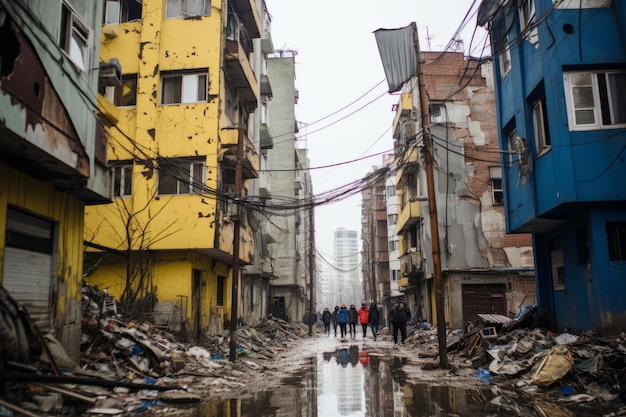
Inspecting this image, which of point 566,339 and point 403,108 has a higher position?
point 403,108

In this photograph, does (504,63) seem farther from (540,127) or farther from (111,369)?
(111,369)

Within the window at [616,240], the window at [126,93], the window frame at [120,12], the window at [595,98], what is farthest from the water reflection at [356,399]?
the window frame at [120,12]

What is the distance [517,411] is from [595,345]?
13.1 feet

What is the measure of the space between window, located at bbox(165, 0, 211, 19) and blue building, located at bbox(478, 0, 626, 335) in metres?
12.5

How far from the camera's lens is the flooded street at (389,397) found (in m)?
8.36

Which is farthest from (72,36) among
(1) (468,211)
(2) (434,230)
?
(1) (468,211)

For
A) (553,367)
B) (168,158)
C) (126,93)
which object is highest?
(126,93)

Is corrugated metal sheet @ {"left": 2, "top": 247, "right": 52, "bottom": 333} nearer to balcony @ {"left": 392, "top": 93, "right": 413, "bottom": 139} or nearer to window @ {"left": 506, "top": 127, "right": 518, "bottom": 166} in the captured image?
window @ {"left": 506, "top": 127, "right": 518, "bottom": 166}

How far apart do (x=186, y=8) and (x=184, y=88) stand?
350 centimetres

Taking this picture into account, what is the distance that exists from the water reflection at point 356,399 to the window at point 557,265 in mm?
5717

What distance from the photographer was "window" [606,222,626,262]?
12156 mm

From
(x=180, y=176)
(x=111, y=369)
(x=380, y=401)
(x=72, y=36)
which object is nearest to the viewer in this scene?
(x=380, y=401)

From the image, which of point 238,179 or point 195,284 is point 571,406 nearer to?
point 238,179

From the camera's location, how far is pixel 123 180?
1984 centimetres
